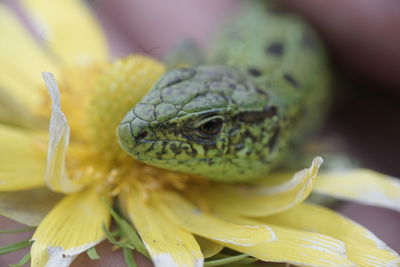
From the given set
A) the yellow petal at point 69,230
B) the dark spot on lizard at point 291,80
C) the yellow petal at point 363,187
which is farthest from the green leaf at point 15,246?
the dark spot on lizard at point 291,80

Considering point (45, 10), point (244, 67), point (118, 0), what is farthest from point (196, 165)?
point (118, 0)

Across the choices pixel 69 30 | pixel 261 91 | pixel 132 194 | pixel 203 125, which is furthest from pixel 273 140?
pixel 69 30

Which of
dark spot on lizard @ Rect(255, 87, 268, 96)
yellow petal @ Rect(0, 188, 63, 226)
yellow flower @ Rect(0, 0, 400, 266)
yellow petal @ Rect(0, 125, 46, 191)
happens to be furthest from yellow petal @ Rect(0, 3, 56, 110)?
dark spot on lizard @ Rect(255, 87, 268, 96)

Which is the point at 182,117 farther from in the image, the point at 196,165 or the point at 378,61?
the point at 378,61

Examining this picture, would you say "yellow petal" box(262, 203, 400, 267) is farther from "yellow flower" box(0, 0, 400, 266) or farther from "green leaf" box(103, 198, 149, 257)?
"green leaf" box(103, 198, 149, 257)

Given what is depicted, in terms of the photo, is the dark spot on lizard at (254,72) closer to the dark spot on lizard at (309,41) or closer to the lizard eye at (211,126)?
the lizard eye at (211,126)
